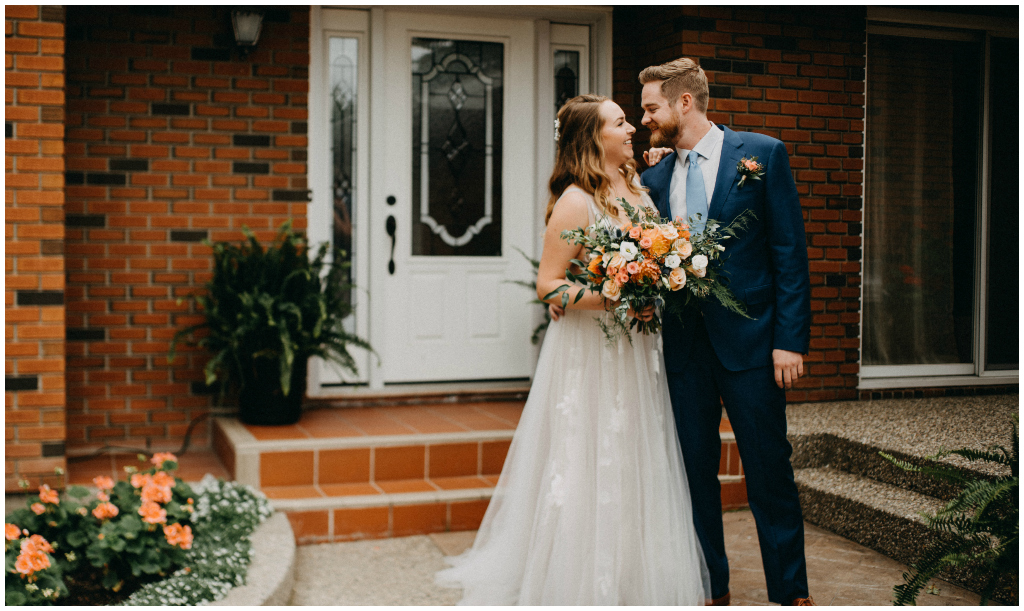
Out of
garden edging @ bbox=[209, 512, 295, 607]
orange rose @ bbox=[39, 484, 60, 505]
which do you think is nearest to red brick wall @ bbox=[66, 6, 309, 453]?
garden edging @ bbox=[209, 512, 295, 607]

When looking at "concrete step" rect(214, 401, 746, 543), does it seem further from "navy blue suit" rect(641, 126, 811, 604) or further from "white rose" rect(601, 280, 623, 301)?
"white rose" rect(601, 280, 623, 301)

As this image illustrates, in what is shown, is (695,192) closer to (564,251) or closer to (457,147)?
(564,251)

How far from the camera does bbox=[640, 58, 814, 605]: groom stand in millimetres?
2908

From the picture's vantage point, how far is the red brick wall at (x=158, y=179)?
4.82m

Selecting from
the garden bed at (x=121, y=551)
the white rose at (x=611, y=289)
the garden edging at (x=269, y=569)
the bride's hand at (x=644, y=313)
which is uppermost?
the white rose at (x=611, y=289)

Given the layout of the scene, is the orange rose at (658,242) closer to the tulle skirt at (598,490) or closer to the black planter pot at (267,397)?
the tulle skirt at (598,490)

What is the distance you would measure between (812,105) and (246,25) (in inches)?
135

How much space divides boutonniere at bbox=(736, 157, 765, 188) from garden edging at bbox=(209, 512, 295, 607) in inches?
89.7

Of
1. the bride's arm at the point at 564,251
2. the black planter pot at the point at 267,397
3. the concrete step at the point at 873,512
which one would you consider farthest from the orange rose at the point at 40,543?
the concrete step at the point at 873,512

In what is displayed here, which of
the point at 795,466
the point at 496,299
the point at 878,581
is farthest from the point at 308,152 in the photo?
the point at 878,581

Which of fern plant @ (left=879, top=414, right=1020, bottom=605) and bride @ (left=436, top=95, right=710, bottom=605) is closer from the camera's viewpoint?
fern plant @ (left=879, top=414, right=1020, bottom=605)

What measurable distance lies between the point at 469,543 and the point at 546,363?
1.22 meters

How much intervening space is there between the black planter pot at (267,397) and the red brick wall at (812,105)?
8.88 feet

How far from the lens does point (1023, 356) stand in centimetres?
242
